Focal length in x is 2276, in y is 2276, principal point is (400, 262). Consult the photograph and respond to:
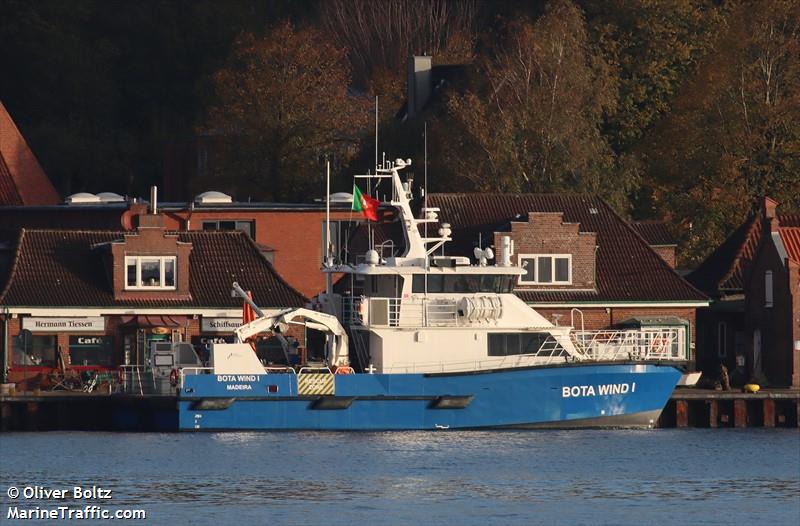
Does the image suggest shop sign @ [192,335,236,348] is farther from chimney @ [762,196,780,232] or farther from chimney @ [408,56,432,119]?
chimney @ [408,56,432,119]

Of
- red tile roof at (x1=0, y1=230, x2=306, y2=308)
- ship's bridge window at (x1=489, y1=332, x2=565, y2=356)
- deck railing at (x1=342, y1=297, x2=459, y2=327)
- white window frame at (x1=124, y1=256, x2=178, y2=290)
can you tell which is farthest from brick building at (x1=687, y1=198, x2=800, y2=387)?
white window frame at (x1=124, y1=256, x2=178, y2=290)

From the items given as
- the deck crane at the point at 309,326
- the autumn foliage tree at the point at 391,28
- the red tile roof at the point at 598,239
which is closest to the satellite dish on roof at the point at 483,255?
the deck crane at the point at 309,326

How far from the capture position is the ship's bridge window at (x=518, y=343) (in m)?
62.3

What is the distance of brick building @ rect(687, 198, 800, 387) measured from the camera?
232 ft

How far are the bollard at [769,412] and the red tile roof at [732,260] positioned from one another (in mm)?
9355

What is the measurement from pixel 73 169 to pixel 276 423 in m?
53.2

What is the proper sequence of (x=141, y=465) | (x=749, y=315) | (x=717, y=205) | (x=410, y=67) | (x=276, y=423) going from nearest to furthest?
(x=141, y=465), (x=276, y=423), (x=749, y=315), (x=717, y=205), (x=410, y=67)

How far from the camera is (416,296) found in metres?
62.6

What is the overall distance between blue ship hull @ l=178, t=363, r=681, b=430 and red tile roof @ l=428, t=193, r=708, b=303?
9353 millimetres

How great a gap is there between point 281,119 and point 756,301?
25754 mm

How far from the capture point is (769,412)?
66.1 meters

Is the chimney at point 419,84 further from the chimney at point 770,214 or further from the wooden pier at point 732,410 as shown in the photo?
the wooden pier at point 732,410

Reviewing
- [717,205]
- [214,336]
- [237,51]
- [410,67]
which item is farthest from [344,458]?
[410,67]

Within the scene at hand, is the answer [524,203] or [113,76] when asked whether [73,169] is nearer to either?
[113,76]
